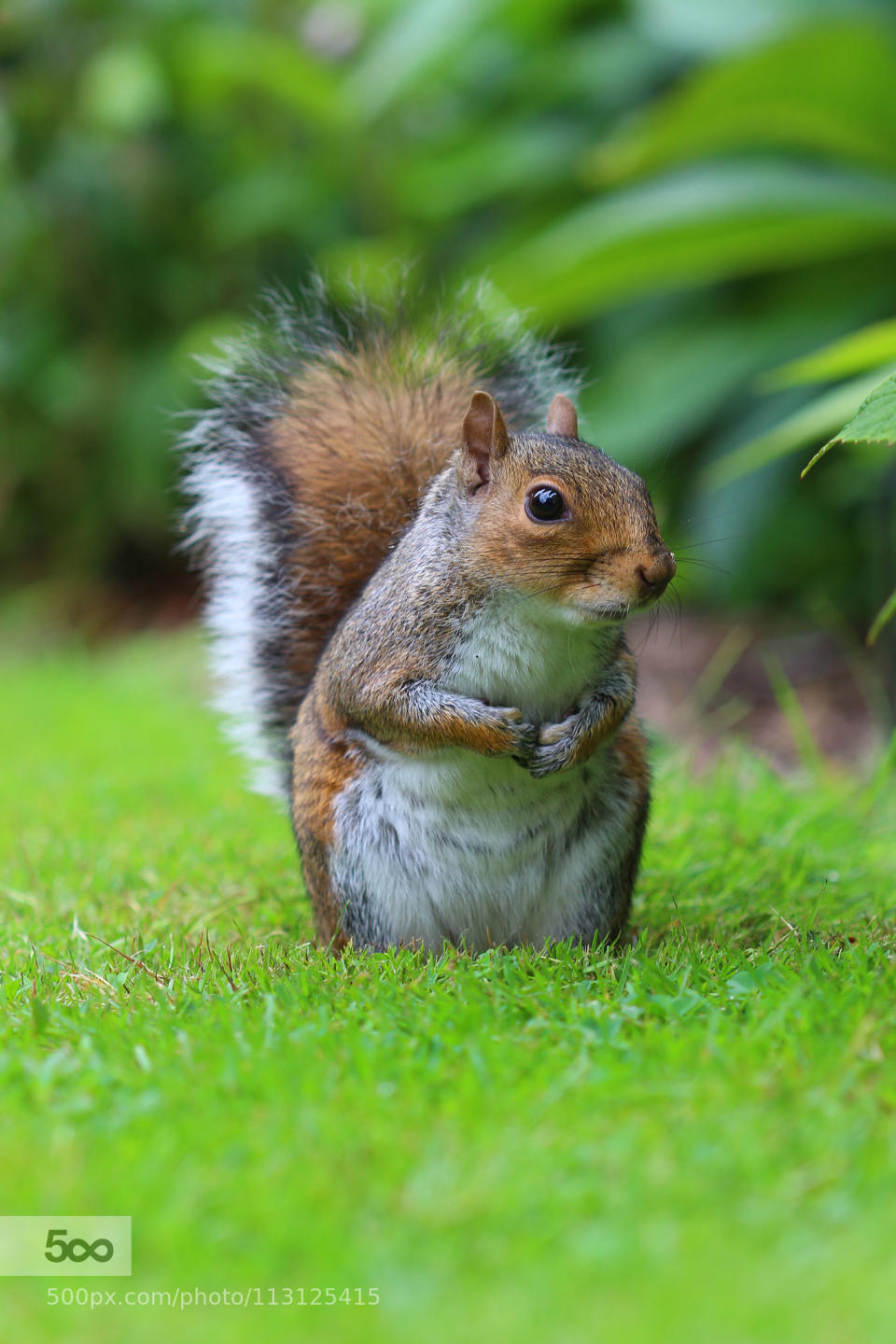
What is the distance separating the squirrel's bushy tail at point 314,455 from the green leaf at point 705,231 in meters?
2.36

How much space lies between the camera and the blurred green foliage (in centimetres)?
560

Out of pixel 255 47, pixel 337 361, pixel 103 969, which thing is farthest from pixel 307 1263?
pixel 255 47

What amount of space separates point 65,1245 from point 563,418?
1.81 meters

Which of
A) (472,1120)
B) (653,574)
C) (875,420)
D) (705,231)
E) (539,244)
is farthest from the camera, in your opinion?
(539,244)

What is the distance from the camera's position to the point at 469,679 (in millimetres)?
2562

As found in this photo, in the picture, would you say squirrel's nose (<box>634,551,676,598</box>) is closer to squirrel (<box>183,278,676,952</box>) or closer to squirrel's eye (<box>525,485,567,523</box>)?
squirrel (<box>183,278,676,952</box>)

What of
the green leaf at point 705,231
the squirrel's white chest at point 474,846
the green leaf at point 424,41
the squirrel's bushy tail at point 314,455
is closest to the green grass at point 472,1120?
the squirrel's white chest at point 474,846

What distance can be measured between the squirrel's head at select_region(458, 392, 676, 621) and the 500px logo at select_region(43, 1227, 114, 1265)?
128cm

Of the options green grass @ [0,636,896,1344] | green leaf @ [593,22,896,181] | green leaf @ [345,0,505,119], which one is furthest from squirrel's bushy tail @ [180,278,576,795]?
green leaf @ [345,0,505,119]

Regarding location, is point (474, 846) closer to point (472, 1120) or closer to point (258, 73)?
point (472, 1120)

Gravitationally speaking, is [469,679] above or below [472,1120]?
above

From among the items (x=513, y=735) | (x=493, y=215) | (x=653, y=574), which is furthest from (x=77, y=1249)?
(x=493, y=215)

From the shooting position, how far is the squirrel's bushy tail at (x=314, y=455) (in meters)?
3.10

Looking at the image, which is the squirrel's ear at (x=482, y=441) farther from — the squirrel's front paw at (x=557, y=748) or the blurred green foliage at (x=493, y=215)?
the blurred green foliage at (x=493, y=215)
